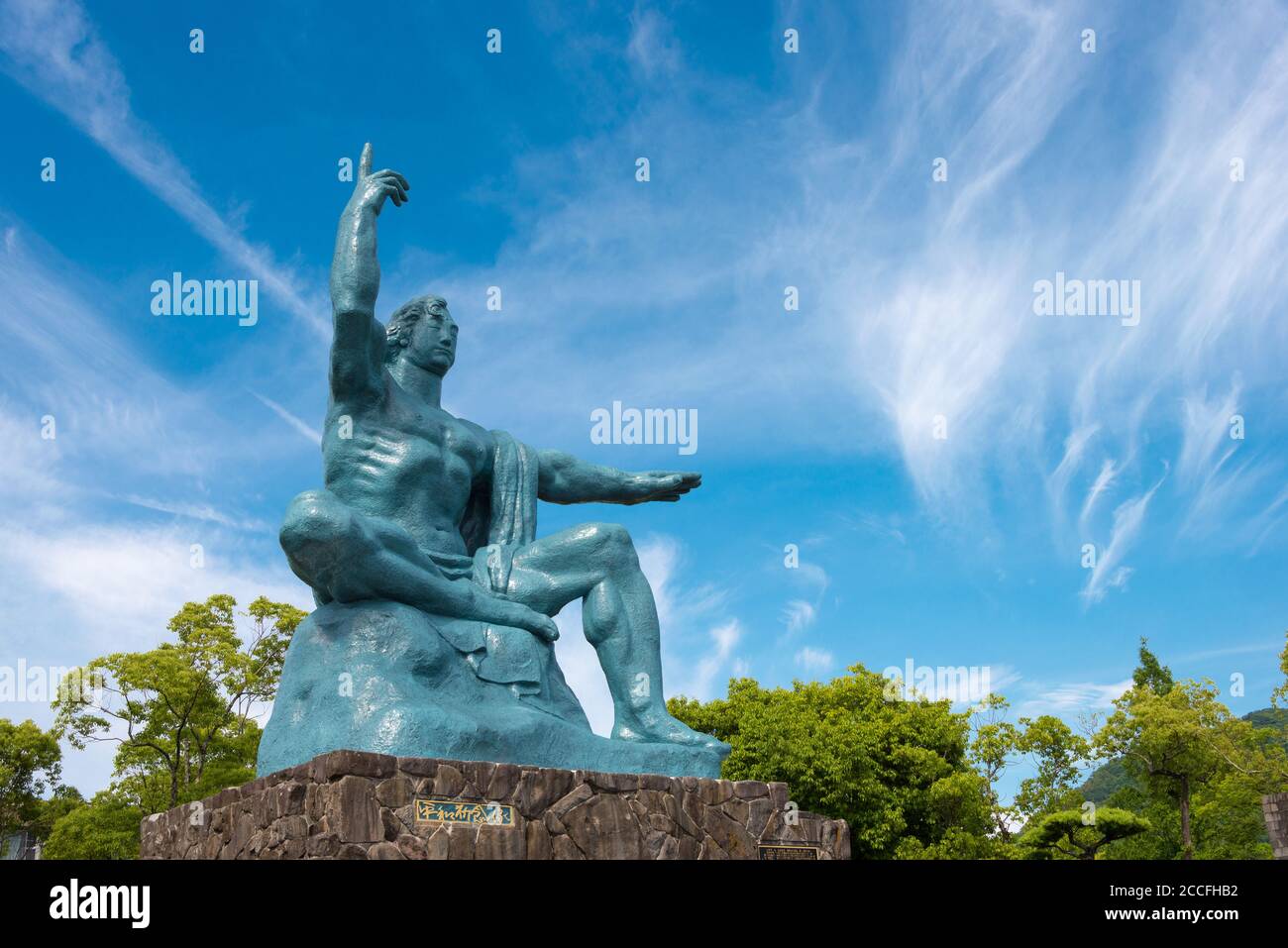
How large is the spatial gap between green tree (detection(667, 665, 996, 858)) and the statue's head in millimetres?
16468

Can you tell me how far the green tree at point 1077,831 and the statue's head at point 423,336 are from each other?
2066 centimetres

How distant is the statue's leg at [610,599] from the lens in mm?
6785

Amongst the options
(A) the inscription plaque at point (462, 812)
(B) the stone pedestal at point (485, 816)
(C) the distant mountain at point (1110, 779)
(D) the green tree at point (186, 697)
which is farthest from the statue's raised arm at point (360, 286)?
(C) the distant mountain at point (1110, 779)

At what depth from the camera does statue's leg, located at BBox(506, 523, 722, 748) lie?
267 inches

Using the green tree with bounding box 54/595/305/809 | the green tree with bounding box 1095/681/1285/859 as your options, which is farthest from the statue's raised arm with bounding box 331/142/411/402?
the green tree with bounding box 1095/681/1285/859

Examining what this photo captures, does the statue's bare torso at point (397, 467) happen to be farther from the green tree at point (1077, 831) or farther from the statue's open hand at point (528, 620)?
the green tree at point (1077, 831)

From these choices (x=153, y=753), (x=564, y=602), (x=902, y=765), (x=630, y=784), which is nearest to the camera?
(x=630, y=784)

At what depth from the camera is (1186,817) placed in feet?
93.4

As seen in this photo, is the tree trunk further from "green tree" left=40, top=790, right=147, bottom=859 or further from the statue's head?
the statue's head

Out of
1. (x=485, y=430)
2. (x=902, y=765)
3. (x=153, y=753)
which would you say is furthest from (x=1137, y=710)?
(x=485, y=430)

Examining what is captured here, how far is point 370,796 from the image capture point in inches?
199

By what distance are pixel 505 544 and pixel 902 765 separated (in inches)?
793
